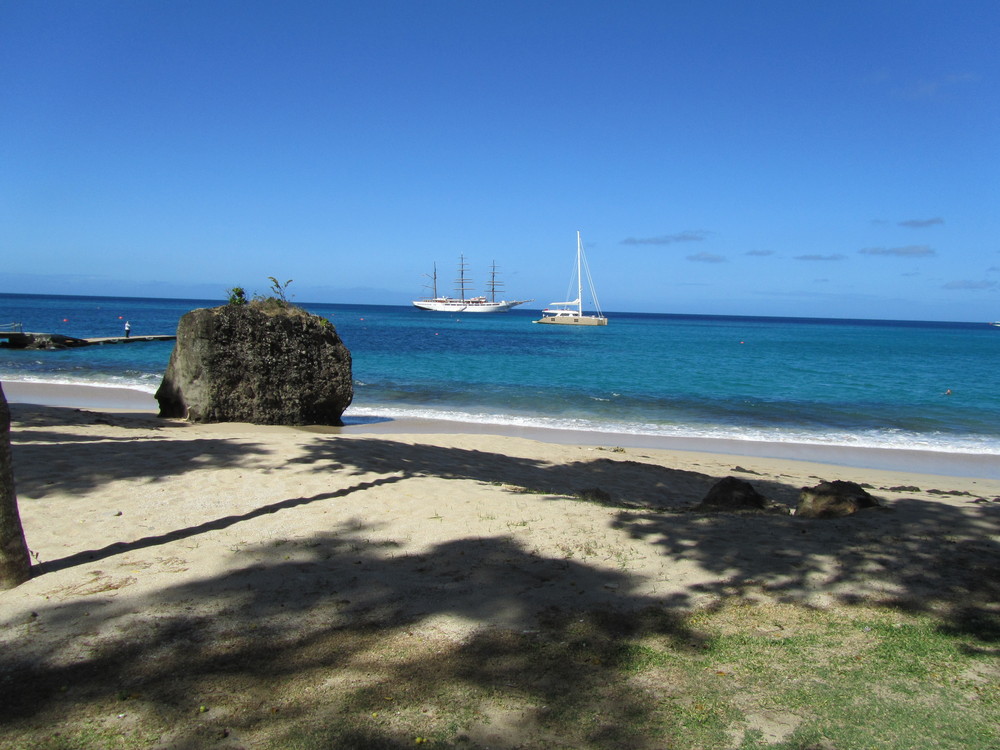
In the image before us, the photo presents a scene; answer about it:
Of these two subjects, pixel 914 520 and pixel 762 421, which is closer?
pixel 914 520

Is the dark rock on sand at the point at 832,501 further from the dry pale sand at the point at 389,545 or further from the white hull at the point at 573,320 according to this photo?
the white hull at the point at 573,320

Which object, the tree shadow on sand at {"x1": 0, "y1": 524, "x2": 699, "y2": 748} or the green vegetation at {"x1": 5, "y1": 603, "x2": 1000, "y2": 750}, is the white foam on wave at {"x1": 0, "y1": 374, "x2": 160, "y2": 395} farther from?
the green vegetation at {"x1": 5, "y1": 603, "x2": 1000, "y2": 750}

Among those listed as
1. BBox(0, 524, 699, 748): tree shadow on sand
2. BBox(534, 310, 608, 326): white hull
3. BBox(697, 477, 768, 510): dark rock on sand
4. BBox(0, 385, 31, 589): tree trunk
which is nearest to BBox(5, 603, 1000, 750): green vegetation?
BBox(0, 524, 699, 748): tree shadow on sand

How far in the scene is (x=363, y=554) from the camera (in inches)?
211

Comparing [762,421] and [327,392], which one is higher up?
[327,392]

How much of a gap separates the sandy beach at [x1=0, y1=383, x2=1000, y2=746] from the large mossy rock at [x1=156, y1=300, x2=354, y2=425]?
4.47m

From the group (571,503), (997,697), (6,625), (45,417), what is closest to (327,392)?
(45,417)

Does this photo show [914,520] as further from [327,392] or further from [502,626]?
[327,392]

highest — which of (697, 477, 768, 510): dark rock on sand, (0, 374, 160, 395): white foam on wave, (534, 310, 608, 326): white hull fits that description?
(534, 310, 608, 326): white hull

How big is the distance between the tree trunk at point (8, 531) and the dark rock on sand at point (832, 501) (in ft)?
22.3

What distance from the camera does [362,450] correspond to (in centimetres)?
962

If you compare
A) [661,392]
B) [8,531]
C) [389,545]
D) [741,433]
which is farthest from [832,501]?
[661,392]

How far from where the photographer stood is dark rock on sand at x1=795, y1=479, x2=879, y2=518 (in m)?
6.82

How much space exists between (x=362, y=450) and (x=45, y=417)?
21.2ft
